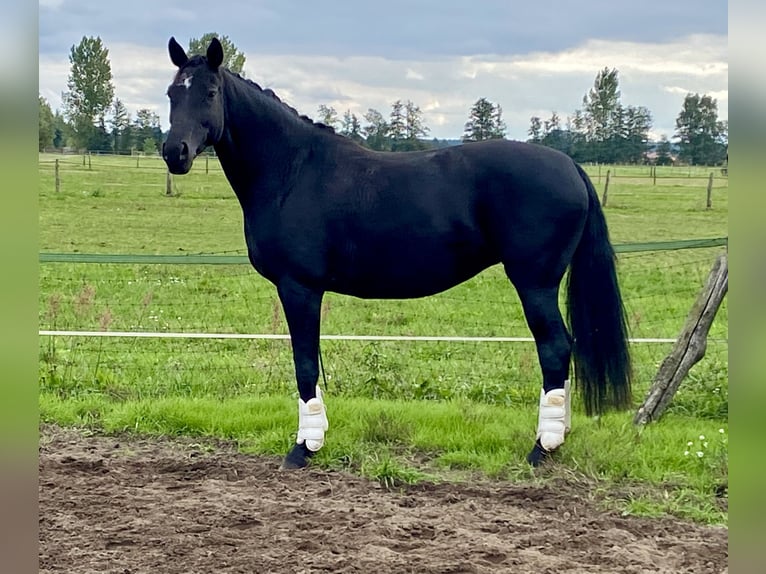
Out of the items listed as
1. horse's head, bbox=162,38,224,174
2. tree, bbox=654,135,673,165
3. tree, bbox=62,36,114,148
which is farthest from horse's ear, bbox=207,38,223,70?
tree, bbox=654,135,673,165

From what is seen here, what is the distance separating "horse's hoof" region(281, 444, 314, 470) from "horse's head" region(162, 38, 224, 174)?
5.35 feet

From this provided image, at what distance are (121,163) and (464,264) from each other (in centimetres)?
814

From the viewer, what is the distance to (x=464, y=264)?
3928 mm

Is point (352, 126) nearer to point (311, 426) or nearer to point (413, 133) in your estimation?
point (413, 133)

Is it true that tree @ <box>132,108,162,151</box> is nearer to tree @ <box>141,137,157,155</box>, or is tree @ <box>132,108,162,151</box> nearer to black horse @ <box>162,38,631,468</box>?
tree @ <box>141,137,157,155</box>

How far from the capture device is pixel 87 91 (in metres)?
8.80

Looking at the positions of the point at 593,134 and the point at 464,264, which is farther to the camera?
the point at 593,134

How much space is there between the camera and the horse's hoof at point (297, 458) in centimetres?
389

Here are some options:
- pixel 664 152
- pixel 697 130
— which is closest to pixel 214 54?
pixel 697 130

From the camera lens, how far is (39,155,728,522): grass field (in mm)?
3840

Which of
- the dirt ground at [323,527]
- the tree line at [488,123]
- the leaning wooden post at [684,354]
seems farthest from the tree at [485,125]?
the dirt ground at [323,527]

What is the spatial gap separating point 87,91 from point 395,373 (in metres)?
5.94
